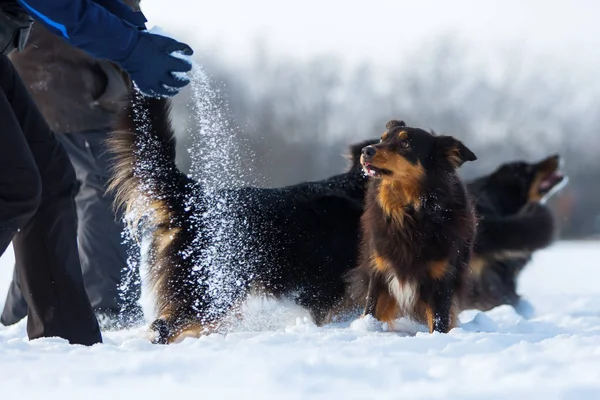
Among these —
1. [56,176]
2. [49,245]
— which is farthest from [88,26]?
[49,245]

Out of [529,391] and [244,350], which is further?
[244,350]

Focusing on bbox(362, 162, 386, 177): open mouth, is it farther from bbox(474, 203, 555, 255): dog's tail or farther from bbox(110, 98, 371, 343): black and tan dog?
bbox(474, 203, 555, 255): dog's tail

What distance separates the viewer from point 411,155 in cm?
379

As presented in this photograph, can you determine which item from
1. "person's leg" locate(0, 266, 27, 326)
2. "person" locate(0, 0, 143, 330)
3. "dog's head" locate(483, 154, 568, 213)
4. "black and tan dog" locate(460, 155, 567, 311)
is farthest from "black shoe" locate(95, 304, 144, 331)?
"dog's head" locate(483, 154, 568, 213)

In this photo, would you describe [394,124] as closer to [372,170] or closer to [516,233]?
[372,170]

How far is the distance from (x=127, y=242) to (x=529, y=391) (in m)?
3.08

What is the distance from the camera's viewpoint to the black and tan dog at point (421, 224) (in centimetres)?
378

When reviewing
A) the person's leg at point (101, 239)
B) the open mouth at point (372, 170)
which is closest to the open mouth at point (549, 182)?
the open mouth at point (372, 170)

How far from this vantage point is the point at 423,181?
383 cm

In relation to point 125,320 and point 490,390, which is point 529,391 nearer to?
point 490,390

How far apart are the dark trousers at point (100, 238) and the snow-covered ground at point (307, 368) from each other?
5.54 feet

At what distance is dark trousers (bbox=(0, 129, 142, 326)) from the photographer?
4.58m

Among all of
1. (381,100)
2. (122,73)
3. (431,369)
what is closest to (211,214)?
(122,73)

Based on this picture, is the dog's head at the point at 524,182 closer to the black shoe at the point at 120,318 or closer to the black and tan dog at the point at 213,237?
the black and tan dog at the point at 213,237
